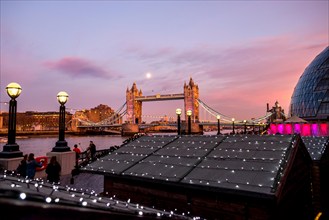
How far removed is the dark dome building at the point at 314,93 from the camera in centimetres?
6275

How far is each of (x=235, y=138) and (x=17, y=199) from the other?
25.0ft

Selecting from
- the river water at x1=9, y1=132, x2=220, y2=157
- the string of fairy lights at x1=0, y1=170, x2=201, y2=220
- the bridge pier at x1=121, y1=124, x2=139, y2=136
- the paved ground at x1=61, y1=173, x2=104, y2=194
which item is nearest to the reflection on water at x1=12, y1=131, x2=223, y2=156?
the river water at x1=9, y1=132, x2=220, y2=157

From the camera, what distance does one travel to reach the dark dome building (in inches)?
2470

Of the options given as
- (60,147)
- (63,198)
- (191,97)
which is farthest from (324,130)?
(191,97)

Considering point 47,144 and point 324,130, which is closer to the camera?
point 324,130

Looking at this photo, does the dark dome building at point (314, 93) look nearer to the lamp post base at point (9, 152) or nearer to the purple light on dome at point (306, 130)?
the purple light on dome at point (306, 130)

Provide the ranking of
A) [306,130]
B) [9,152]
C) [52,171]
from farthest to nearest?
[306,130]
[9,152]
[52,171]

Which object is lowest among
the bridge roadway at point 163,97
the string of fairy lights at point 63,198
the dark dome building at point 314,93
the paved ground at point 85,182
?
the paved ground at point 85,182

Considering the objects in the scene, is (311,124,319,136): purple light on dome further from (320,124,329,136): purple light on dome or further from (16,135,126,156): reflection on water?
(16,135,126,156): reflection on water

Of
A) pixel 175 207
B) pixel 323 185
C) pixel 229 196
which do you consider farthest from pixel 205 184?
pixel 323 185

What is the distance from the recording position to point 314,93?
6556 cm

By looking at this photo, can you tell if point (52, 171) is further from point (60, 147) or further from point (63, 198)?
point (63, 198)

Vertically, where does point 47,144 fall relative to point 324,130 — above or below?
below

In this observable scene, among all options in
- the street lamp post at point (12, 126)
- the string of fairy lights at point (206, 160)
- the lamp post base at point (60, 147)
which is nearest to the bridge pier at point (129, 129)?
the lamp post base at point (60, 147)
